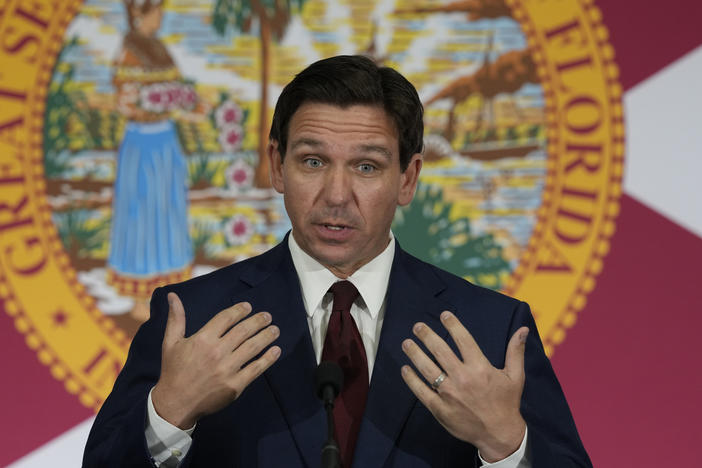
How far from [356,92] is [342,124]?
7 cm

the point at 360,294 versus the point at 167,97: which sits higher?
the point at 167,97

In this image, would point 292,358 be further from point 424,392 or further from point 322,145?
point 322,145

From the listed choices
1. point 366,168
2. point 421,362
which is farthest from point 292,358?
point 366,168

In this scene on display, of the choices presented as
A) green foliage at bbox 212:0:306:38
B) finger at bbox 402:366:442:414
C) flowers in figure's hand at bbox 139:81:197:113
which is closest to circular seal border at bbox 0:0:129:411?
flowers in figure's hand at bbox 139:81:197:113

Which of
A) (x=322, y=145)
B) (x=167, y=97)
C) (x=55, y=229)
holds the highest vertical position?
(x=322, y=145)

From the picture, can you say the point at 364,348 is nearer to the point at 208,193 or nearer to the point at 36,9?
the point at 208,193

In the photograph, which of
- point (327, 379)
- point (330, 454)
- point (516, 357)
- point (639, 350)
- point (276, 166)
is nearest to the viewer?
point (330, 454)

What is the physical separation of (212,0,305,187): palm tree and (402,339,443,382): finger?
171 cm

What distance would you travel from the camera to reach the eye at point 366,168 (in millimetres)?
1886

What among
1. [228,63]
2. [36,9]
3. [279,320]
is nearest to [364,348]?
[279,320]

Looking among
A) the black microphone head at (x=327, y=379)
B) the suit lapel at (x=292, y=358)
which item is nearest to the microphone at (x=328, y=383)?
the black microphone head at (x=327, y=379)

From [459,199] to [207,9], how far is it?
43.0 inches

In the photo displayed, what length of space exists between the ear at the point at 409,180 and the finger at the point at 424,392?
0.53 metres

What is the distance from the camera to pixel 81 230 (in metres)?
3.19
